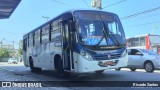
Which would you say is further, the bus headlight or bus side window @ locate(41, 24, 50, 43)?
bus side window @ locate(41, 24, 50, 43)

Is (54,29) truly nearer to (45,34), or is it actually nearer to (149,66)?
(45,34)

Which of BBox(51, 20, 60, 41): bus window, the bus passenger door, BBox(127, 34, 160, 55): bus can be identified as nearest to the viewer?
the bus passenger door

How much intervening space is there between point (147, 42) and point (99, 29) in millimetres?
26254

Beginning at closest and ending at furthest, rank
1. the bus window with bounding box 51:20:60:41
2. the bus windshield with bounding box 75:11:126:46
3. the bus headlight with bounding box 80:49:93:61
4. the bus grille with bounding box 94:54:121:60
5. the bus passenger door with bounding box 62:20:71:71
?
the bus headlight with bounding box 80:49:93:61, the bus grille with bounding box 94:54:121:60, the bus windshield with bounding box 75:11:126:46, the bus passenger door with bounding box 62:20:71:71, the bus window with bounding box 51:20:60:41

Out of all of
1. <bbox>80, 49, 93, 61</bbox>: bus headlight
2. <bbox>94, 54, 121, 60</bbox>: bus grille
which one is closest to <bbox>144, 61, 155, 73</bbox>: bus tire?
<bbox>94, 54, 121, 60</bbox>: bus grille

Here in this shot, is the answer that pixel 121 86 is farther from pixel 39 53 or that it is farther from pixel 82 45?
pixel 39 53

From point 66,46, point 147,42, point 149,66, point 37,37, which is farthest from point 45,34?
point 147,42

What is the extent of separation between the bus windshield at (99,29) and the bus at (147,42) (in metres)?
25.0

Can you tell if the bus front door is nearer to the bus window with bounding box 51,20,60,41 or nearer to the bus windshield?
the bus windshield

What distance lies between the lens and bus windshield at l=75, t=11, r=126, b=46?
42.3 feet

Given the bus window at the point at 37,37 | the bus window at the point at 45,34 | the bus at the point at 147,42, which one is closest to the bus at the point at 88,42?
the bus window at the point at 45,34

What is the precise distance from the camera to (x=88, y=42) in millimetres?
12797

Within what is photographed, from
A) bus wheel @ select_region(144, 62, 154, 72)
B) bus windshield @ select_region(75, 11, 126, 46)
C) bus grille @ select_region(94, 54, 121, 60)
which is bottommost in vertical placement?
bus wheel @ select_region(144, 62, 154, 72)

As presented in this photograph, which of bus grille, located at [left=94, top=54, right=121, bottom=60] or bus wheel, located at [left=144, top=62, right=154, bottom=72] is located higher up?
bus grille, located at [left=94, top=54, right=121, bottom=60]
